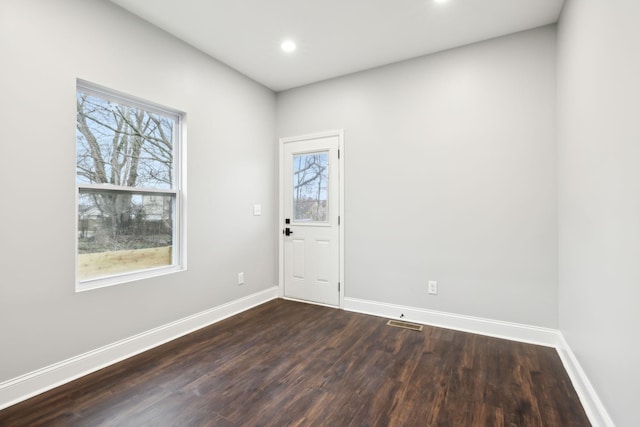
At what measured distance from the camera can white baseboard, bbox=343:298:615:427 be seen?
1764mm

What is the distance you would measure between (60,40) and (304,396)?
2.99 m

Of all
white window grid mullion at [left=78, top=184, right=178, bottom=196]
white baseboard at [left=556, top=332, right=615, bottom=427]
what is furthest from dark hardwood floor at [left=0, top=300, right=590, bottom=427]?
white window grid mullion at [left=78, top=184, right=178, bottom=196]

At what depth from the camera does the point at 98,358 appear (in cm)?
228

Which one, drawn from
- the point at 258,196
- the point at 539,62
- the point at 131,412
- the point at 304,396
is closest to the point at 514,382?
the point at 304,396

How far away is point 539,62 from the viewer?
274 cm

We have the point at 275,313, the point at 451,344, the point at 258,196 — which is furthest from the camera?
the point at 258,196

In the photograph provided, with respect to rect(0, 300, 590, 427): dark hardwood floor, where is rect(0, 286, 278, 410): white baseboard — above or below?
above

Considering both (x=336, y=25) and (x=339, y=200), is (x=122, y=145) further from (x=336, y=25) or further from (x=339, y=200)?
(x=339, y=200)

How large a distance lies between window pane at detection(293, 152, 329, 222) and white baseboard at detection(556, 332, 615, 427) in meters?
2.61

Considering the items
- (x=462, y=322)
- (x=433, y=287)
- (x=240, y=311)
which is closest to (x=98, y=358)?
(x=240, y=311)

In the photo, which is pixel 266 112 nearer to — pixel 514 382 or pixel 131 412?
pixel 131 412

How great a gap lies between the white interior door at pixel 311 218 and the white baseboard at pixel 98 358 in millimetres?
997

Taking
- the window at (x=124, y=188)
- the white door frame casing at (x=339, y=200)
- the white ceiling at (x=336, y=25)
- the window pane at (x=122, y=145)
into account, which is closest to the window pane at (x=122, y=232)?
the window at (x=124, y=188)

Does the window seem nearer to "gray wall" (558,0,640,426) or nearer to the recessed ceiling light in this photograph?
the recessed ceiling light
